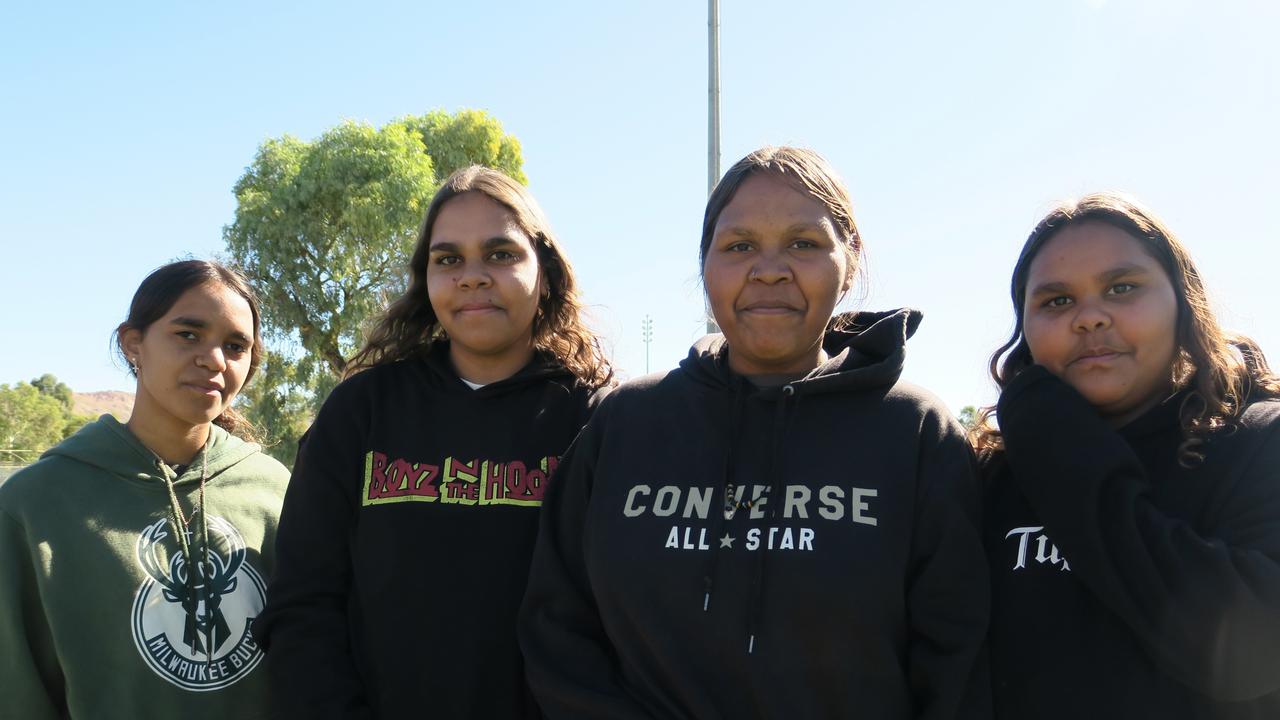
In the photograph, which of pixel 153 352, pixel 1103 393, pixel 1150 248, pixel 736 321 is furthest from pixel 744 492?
pixel 153 352

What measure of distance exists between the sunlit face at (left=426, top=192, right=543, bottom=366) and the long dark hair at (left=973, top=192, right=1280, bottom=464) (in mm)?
1497

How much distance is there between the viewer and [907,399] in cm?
243

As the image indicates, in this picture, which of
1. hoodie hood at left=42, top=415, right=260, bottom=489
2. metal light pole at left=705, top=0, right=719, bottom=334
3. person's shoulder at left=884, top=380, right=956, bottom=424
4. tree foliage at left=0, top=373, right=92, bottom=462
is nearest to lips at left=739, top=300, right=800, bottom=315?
person's shoulder at left=884, top=380, right=956, bottom=424

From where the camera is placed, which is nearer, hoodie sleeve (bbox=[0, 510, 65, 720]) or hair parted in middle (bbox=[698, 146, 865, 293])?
hair parted in middle (bbox=[698, 146, 865, 293])

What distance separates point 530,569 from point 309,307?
18.7 meters

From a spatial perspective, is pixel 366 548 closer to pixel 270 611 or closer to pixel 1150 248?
pixel 270 611

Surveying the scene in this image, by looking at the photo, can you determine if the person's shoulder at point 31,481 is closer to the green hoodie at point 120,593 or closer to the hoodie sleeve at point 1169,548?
the green hoodie at point 120,593

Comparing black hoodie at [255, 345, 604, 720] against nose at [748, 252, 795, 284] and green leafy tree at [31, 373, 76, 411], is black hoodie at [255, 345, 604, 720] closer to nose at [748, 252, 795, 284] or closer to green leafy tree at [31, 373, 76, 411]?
nose at [748, 252, 795, 284]

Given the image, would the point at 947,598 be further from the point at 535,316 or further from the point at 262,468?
the point at 262,468

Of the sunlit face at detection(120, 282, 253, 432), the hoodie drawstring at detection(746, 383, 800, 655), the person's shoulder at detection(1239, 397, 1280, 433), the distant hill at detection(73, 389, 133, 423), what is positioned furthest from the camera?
the distant hill at detection(73, 389, 133, 423)

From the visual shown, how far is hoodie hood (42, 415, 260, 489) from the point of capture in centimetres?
311

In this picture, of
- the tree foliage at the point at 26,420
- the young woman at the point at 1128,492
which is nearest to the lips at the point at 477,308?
the young woman at the point at 1128,492

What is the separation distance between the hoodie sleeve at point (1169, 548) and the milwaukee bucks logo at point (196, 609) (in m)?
2.46

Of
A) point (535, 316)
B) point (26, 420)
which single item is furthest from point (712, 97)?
point (26, 420)
